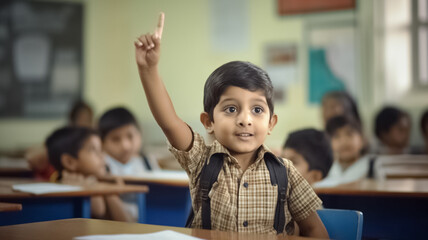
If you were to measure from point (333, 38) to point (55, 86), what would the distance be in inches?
128

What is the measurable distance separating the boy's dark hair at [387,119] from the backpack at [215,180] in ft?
13.4

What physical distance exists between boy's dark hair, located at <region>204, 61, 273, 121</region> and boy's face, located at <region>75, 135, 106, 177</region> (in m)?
1.62

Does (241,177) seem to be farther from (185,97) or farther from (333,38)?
(185,97)

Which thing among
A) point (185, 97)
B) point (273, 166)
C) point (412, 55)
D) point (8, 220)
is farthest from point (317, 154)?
point (185, 97)

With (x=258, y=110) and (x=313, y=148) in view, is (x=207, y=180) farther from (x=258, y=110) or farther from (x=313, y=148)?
(x=313, y=148)

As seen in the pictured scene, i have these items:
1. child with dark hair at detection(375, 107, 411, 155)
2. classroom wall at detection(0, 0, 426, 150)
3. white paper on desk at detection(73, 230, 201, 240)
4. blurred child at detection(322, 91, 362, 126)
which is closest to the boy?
white paper on desk at detection(73, 230, 201, 240)

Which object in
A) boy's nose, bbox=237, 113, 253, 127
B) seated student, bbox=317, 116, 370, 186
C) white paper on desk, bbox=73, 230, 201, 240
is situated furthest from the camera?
seated student, bbox=317, 116, 370, 186

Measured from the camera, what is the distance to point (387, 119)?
17.4 ft

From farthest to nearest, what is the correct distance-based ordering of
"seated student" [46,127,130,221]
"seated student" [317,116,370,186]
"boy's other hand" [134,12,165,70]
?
"seated student" [317,116,370,186], "seated student" [46,127,130,221], "boy's other hand" [134,12,165,70]

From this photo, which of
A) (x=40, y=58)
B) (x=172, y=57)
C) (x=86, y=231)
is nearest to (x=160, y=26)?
(x=86, y=231)

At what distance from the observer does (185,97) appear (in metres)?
6.72

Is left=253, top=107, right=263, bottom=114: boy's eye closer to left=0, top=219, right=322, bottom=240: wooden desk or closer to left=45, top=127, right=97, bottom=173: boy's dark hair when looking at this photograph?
left=0, top=219, right=322, bottom=240: wooden desk

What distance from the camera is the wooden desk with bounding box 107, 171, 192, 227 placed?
10.4ft

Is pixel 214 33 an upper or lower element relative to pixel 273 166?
upper
